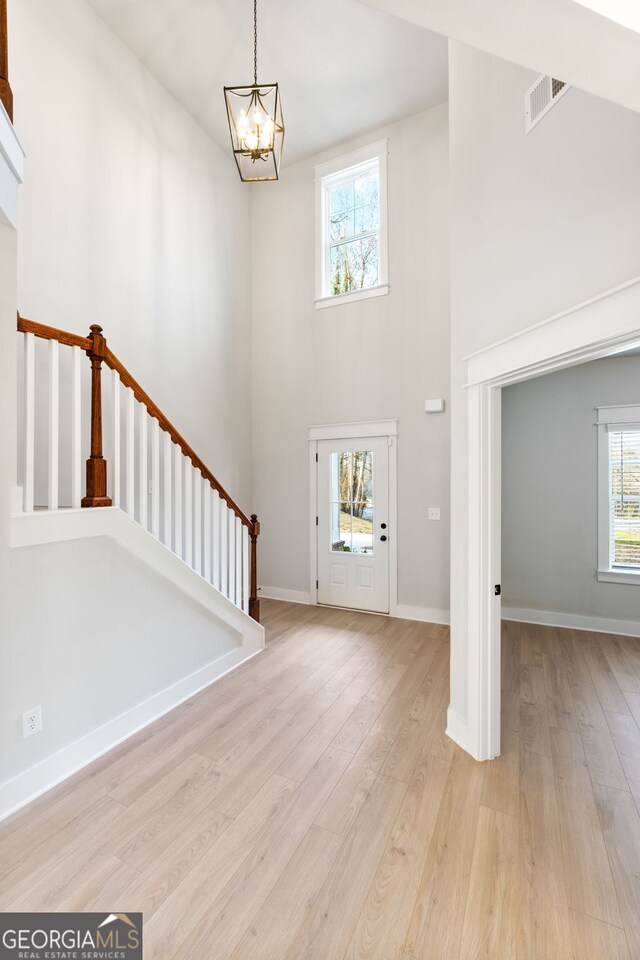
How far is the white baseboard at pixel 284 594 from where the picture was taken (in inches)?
213

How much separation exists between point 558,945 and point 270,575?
175 inches

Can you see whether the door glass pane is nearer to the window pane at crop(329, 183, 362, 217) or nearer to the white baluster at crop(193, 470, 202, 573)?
the white baluster at crop(193, 470, 202, 573)

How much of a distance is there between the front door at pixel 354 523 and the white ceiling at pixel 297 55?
3549 mm

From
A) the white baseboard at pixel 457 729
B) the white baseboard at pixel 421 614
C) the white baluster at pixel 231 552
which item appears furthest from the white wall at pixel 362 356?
the white baseboard at pixel 457 729

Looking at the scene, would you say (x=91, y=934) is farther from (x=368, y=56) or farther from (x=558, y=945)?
(x=368, y=56)

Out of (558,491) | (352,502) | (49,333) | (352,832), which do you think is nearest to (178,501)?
(49,333)

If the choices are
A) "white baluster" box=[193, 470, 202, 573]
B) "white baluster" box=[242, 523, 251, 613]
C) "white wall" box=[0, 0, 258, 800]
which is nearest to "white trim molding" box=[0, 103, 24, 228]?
"white wall" box=[0, 0, 258, 800]

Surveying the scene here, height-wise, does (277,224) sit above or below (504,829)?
above

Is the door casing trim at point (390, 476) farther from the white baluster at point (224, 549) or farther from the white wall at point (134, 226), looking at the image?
the white baluster at point (224, 549)

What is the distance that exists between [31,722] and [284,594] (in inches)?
139

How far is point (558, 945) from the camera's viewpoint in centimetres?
144

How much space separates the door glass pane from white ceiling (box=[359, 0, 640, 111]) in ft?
13.7

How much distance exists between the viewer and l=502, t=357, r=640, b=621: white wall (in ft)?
14.5

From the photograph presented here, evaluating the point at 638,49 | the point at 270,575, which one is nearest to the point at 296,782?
the point at 638,49
